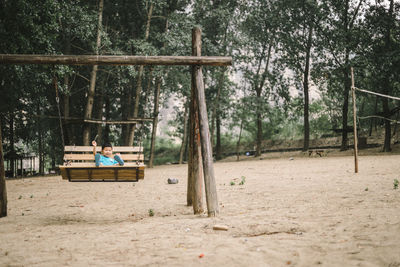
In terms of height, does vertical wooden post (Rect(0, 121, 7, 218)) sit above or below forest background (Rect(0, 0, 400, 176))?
below

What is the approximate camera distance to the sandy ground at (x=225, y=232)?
→ 3754 mm

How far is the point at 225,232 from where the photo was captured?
4.88 metres

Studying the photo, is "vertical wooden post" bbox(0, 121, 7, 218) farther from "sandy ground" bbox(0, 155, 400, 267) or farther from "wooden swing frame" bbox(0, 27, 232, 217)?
"sandy ground" bbox(0, 155, 400, 267)

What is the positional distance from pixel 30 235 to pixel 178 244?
2.56 meters

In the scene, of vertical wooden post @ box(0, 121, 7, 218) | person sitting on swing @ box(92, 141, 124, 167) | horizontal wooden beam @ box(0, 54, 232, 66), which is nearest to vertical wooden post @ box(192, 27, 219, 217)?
horizontal wooden beam @ box(0, 54, 232, 66)

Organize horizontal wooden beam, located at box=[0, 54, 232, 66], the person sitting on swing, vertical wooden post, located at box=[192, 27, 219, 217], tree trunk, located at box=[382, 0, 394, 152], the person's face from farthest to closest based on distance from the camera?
Answer: tree trunk, located at box=[382, 0, 394, 152], the person's face, the person sitting on swing, horizontal wooden beam, located at box=[0, 54, 232, 66], vertical wooden post, located at box=[192, 27, 219, 217]

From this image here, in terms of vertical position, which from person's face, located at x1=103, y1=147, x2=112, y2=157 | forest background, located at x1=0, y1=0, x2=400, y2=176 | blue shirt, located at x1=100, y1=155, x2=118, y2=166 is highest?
forest background, located at x1=0, y1=0, x2=400, y2=176

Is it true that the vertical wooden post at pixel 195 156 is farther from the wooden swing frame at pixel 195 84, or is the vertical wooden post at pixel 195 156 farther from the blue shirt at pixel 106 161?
the blue shirt at pixel 106 161

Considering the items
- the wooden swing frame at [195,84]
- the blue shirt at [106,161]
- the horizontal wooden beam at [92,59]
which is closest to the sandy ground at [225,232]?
the wooden swing frame at [195,84]

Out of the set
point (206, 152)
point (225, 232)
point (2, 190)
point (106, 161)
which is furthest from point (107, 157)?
point (225, 232)

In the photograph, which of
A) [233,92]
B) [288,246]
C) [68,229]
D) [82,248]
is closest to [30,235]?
[68,229]

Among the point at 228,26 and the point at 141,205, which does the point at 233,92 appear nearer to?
the point at 228,26

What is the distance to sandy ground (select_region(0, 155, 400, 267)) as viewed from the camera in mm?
3754

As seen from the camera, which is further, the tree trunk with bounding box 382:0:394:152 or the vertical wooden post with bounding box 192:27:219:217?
the tree trunk with bounding box 382:0:394:152
